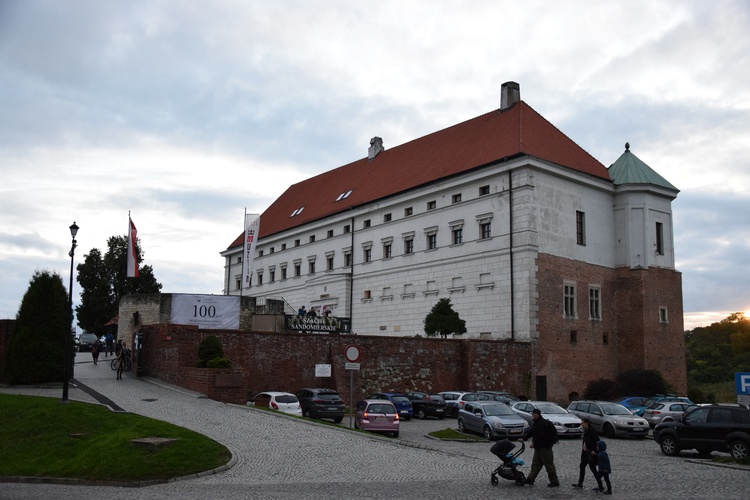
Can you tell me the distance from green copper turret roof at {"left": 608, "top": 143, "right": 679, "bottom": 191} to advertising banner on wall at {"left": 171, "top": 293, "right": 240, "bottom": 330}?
26652 millimetres

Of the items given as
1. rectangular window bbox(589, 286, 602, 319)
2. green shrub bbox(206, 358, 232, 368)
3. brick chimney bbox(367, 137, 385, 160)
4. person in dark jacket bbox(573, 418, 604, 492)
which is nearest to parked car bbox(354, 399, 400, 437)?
green shrub bbox(206, 358, 232, 368)

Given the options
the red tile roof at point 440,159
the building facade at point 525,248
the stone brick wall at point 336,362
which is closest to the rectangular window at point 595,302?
the building facade at point 525,248

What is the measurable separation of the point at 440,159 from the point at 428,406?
25069 millimetres

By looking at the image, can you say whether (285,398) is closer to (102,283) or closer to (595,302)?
(595,302)

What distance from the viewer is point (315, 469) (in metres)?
17.6

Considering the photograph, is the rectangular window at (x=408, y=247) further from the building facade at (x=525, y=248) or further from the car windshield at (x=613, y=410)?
the car windshield at (x=613, y=410)

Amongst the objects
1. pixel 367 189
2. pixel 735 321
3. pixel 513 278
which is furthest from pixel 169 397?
pixel 735 321

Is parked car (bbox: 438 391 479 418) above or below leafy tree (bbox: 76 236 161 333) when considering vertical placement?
below

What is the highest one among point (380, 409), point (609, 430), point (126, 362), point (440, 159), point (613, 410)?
point (440, 159)

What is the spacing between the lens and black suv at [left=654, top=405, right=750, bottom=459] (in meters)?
19.9

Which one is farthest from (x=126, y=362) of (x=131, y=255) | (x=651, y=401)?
(x=651, y=401)

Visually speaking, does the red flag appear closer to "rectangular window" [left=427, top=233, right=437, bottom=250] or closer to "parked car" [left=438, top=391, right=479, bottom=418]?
"rectangular window" [left=427, top=233, right=437, bottom=250]

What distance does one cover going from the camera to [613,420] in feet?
88.3

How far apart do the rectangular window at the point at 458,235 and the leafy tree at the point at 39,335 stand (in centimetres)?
2479
